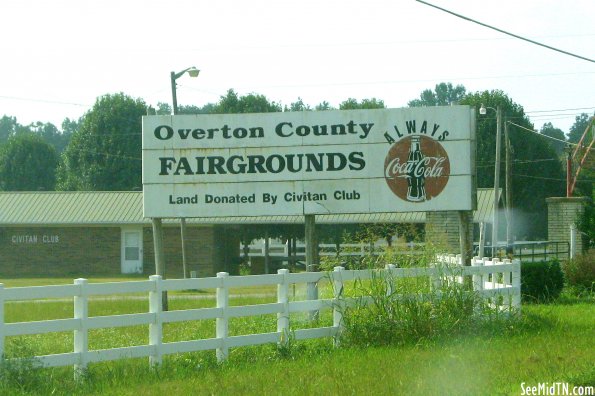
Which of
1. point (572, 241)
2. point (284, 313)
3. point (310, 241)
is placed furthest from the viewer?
point (572, 241)

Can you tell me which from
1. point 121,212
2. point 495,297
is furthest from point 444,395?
point 121,212

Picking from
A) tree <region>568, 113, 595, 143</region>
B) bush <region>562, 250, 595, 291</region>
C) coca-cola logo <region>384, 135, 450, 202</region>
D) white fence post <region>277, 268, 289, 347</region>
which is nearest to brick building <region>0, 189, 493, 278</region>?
bush <region>562, 250, 595, 291</region>

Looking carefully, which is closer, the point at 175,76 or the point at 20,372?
the point at 20,372

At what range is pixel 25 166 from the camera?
260 ft

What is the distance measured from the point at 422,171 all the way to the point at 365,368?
725cm

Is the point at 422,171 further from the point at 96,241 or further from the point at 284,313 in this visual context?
the point at 96,241

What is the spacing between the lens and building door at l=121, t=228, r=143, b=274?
45438 millimetres

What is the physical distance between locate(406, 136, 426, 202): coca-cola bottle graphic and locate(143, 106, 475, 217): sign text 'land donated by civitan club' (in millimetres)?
19

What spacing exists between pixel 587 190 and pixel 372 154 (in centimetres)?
3940

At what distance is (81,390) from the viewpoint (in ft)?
33.1

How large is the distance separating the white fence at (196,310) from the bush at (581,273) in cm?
825

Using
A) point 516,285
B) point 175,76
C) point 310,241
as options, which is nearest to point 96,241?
point 175,76

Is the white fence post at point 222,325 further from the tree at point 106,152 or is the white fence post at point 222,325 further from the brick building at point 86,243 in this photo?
the tree at point 106,152

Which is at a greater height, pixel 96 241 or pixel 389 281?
pixel 96 241
